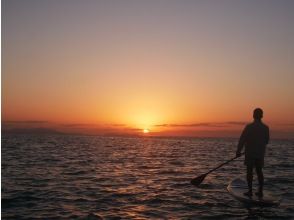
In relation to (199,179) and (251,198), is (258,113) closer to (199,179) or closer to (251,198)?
(251,198)

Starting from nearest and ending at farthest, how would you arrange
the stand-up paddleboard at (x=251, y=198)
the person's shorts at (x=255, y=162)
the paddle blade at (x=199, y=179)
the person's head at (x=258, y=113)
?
the stand-up paddleboard at (x=251, y=198), the person's head at (x=258, y=113), the person's shorts at (x=255, y=162), the paddle blade at (x=199, y=179)

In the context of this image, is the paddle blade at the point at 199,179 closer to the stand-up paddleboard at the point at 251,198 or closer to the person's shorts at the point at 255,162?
the stand-up paddleboard at the point at 251,198

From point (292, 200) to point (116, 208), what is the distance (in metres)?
6.23

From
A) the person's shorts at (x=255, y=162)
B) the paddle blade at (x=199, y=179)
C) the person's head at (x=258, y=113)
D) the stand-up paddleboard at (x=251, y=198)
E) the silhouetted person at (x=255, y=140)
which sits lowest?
the stand-up paddleboard at (x=251, y=198)

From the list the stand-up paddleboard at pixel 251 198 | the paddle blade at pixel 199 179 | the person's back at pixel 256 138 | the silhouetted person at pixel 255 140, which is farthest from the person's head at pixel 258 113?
the paddle blade at pixel 199 179

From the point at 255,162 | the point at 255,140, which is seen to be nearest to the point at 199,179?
the point at 255,162

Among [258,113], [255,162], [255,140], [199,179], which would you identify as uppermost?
[258,113]

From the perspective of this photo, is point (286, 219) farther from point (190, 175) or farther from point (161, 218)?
point (190, 175)

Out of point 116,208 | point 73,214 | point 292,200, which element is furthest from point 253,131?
point 73,214

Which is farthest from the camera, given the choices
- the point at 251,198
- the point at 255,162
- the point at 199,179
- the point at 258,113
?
the point at 199,179

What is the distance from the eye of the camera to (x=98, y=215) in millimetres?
11172

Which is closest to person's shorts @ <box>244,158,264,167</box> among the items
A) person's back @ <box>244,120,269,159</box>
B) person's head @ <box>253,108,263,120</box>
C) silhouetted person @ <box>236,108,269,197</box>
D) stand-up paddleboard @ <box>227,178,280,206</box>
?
silhouetted person @ <box>236,108,269,197</box>

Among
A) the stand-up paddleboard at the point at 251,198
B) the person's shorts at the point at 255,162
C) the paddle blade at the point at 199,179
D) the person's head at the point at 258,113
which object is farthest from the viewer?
the paddle blade at the point at 199,179

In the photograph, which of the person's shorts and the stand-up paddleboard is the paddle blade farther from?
the person's shorts
